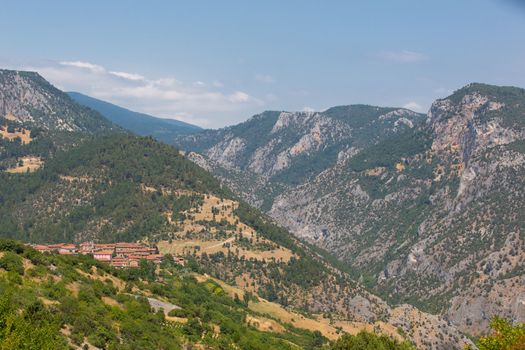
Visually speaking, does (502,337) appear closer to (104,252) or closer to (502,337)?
(502,337)

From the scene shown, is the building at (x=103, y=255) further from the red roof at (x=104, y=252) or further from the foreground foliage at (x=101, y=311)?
the foreground foliage at (x=101, y=311)

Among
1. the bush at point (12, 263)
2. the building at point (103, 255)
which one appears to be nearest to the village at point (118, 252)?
the building at point (103, 255)

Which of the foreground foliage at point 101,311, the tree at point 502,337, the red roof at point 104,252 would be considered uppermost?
the tree at point 502,337

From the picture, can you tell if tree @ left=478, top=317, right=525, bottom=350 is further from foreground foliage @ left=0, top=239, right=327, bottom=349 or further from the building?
the building

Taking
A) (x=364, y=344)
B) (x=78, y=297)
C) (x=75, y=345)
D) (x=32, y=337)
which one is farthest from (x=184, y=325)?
(x=32, y=337)

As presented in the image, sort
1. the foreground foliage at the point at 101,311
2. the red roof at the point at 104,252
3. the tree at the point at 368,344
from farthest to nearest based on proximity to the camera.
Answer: the red roof at the point at 104,252 → the tree at the point at 368,344 → the foreground foliage at the point at 101,311

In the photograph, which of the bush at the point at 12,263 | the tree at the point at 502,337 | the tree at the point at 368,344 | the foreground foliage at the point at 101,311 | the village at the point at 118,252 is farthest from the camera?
the village at the point at 118,252

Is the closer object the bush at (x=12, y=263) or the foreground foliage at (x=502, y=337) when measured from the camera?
the foreground foliage at (x=502, y=337)

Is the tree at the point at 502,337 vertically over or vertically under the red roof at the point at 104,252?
over

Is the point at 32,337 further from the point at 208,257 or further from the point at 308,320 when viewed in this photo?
the point at 208,257

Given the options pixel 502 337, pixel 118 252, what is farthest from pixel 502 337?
pixel 118 252

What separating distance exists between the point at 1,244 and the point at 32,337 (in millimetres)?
37373

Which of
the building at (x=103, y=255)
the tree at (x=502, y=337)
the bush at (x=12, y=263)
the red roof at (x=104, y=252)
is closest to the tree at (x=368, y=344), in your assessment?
the tree at (x=502, y=337)

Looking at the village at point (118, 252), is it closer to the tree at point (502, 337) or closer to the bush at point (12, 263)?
the bush at point (12, 263)
